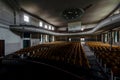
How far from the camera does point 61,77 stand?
2824mm

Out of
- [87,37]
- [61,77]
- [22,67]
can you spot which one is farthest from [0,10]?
[87,37]

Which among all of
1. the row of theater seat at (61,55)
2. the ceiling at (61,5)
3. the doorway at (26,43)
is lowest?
the row of theater seat at (61,55)

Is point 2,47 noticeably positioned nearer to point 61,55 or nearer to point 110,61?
point 61,55

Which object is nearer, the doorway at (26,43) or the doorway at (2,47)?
the doorway at (2,47)

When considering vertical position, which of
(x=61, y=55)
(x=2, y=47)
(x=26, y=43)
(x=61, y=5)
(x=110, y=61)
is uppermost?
(x=61, y=5)

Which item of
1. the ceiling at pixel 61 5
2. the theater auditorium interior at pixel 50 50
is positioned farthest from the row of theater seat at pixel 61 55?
the ceiling at pixel 61 5

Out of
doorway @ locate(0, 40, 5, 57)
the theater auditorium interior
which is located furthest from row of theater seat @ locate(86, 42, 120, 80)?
doorway @ locate(0, 40, 5, 57)

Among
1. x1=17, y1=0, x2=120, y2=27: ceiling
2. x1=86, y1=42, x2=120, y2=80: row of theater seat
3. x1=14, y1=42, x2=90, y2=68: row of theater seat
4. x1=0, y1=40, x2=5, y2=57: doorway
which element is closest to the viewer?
x1=86, y1=42, x2=120, y2=80: row of theater seat

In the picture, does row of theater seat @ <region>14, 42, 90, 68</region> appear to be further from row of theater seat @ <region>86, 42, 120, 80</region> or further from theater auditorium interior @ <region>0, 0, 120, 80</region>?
row of theater seat @ <region>86, 42, 120, 80</region>

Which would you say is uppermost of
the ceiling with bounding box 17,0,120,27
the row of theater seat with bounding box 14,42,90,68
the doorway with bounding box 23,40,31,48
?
the ceiling with bounding box 17,0,120,27

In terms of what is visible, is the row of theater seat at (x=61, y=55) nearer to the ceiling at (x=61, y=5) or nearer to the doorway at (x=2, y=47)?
the doorway at (x=2, y=47)

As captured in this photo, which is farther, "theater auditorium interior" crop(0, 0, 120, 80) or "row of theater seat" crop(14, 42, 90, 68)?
"row of theater seat" crop(14, 42, 90, 68)

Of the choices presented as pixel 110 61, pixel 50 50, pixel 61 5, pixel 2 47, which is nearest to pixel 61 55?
pixel 50 50

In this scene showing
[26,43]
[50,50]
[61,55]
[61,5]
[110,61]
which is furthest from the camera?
[26,43]
